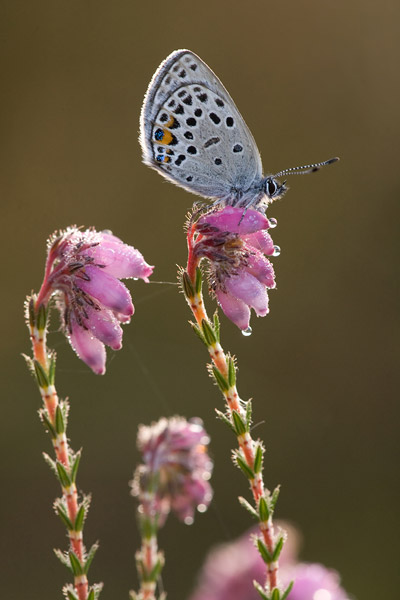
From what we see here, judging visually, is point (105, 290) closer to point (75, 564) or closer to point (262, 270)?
point (262, 270)

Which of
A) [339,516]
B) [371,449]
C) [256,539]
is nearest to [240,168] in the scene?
[256,539]

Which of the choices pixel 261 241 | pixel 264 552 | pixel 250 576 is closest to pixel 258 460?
pixel 264 552

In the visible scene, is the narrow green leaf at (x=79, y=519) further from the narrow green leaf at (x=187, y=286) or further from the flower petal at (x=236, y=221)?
the flower petal at (x=236, y=221)

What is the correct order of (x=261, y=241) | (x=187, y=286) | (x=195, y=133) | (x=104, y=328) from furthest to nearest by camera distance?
(x=195, y=133) < (x=261, y=241) < (x=104, y=328) < (x=187, y=286)

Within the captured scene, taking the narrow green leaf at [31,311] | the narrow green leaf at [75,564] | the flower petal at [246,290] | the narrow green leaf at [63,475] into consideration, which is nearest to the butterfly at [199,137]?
the flower petal at [246,290]

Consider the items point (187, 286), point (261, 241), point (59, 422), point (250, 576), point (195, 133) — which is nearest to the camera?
point (59, 422)

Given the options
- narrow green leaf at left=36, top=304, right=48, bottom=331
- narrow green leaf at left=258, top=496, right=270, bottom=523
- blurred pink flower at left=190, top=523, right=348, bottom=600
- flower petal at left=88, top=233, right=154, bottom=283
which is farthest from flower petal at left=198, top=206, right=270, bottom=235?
blurred pink flower at left=190, top=523, right=348, bottom=600

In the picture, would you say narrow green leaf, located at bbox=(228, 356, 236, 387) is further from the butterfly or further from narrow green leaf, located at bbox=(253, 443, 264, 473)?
the butterfly
